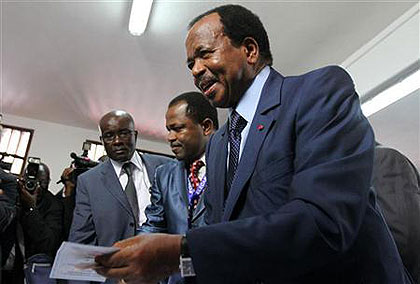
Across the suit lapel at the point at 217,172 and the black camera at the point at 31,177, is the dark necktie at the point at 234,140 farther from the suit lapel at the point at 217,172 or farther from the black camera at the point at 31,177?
the black camera at the point at 31,177

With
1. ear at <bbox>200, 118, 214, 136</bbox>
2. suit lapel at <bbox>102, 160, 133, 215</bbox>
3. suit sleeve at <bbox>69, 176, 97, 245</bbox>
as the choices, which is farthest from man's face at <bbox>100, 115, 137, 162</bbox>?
ear at <bbox>200, 118, 214, 136</bbox>

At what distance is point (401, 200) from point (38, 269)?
2.18 meters

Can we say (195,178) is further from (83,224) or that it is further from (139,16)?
(139,16)

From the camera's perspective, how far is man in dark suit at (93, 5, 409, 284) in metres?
0.67

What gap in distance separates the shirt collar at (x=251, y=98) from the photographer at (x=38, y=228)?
80.2 inches

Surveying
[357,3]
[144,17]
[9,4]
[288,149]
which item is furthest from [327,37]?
[288,149]

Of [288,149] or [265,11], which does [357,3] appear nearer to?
[265,11]

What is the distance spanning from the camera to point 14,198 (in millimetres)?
2479

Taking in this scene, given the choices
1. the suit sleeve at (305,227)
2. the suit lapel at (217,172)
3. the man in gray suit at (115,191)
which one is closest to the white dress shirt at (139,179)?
the man in gray suit at (115,191)

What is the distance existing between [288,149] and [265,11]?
8.81 feet

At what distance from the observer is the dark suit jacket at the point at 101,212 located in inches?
85.0

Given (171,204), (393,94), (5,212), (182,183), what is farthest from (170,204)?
(393,94)

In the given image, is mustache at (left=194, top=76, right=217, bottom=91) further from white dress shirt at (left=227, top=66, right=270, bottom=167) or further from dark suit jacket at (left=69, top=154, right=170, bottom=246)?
dark suit jacket at (left=69, top=154, right=170, bottom=246)

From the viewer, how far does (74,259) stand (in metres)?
0.73
